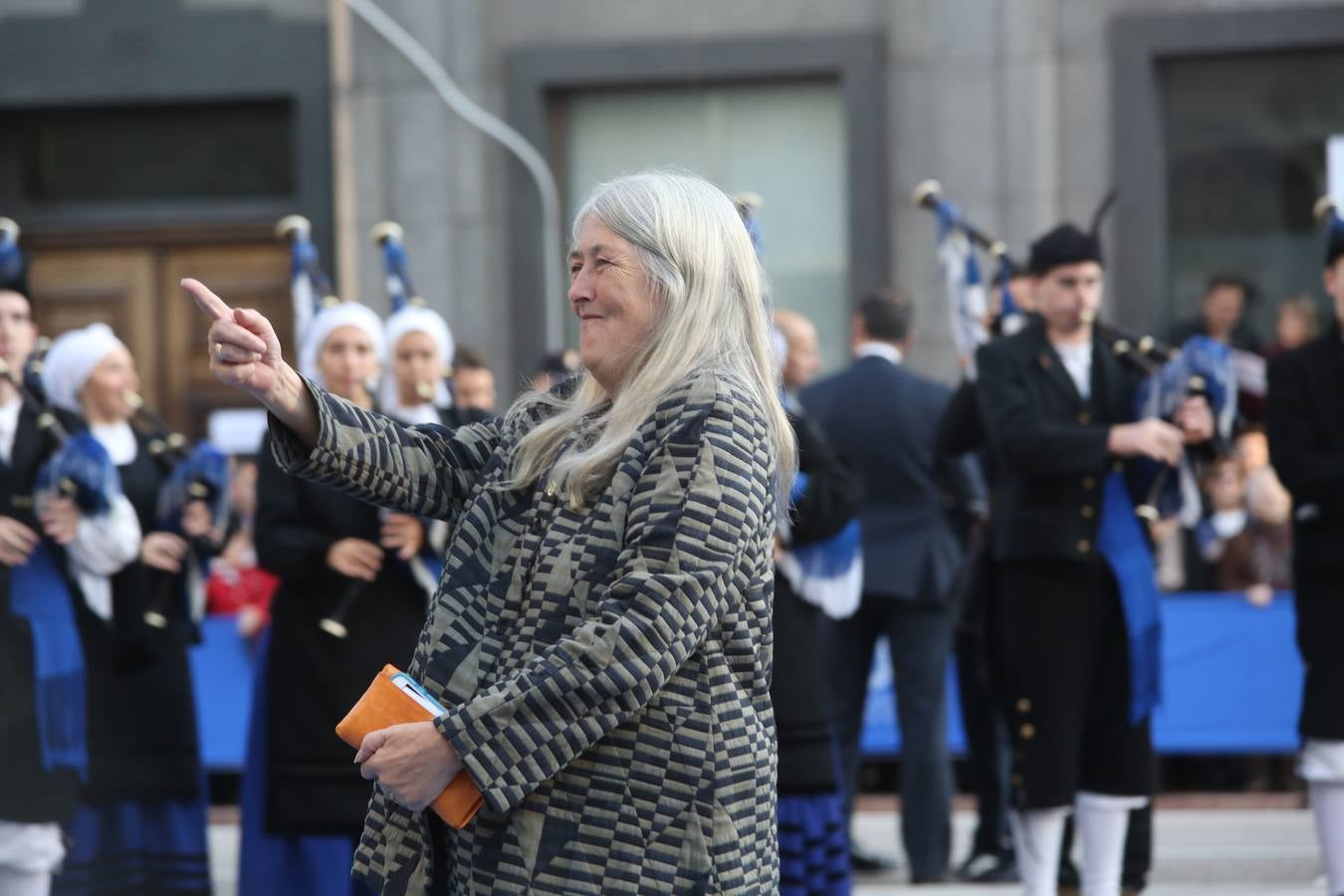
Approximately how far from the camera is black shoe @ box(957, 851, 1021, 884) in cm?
727

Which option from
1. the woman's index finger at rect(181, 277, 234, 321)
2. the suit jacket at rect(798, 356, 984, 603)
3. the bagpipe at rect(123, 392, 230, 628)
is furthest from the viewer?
the suit jacket at rect(798, 356, 984, 603)

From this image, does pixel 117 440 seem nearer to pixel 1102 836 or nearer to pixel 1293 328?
pixel 1102 836

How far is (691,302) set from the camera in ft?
9.94

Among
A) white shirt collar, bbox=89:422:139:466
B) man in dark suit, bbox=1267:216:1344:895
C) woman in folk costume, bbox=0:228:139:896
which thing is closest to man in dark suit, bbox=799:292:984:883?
man in dark suit, bbox=1267:216:1344:895

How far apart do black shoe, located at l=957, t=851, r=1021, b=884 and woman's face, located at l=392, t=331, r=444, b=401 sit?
2.82 metres

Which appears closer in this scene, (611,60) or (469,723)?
(469,723)

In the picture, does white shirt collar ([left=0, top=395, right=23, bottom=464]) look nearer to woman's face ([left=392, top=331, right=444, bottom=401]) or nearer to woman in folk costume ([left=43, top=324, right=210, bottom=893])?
woman in folk costume ([left=43, top=324, right=210, bottom=893])

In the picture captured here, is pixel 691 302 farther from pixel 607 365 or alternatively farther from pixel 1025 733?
pixel 1025 733

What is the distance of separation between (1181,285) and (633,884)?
9080 millimetres

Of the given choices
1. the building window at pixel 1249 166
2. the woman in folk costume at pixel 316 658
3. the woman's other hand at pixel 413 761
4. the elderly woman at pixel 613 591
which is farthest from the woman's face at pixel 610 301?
the building window at pixel 1249 166

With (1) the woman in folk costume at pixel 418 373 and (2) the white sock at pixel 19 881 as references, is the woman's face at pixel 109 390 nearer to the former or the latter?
(1) the woman in folk costume at pixel 418 373

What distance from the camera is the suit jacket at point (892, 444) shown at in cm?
753

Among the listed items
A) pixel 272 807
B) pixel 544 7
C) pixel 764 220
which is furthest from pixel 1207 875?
pixel 544 7

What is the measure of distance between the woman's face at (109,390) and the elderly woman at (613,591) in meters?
3.34
